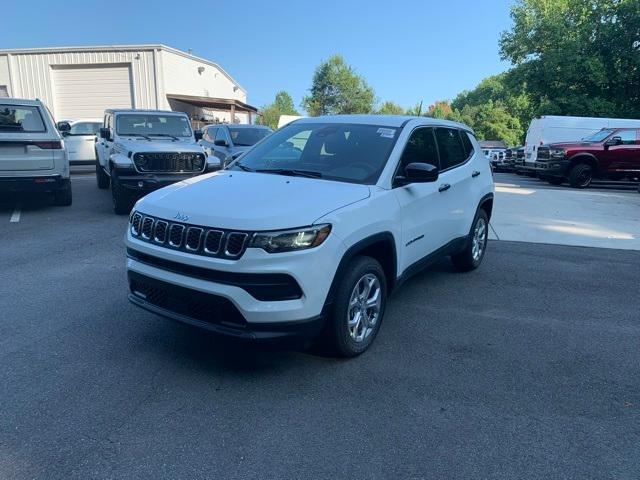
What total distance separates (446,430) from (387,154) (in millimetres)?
2245

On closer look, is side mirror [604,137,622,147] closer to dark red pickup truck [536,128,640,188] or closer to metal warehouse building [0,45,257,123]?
dark red pickup truck [536,128,640,188]

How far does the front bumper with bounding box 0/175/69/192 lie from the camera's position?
8961mm

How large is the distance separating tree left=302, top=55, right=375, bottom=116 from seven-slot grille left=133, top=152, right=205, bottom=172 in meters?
56.7

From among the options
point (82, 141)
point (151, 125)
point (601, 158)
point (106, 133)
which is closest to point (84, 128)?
point (82, 141)

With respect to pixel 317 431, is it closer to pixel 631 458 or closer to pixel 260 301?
pixel 260 301

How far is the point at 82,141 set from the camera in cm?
1767

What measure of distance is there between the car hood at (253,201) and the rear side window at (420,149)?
713mm

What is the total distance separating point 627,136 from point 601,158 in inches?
45.4

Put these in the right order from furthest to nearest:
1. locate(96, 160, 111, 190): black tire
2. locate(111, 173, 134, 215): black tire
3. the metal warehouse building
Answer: the metal warehouse building → locate(96, 160, 111, 190): black tire → locate(111, 173, 134, 215): black tire

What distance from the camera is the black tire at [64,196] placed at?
32.4 ft

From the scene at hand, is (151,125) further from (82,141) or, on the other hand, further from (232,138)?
(82,141)

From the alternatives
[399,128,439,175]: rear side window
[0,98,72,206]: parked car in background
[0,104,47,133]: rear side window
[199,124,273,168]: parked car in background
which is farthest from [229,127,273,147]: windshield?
[399,128,439,175]: rear side window

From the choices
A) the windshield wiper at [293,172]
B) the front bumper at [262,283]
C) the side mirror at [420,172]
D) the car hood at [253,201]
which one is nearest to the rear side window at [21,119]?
the car hood at [253,201]

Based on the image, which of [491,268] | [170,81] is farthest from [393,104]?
[491,268]
